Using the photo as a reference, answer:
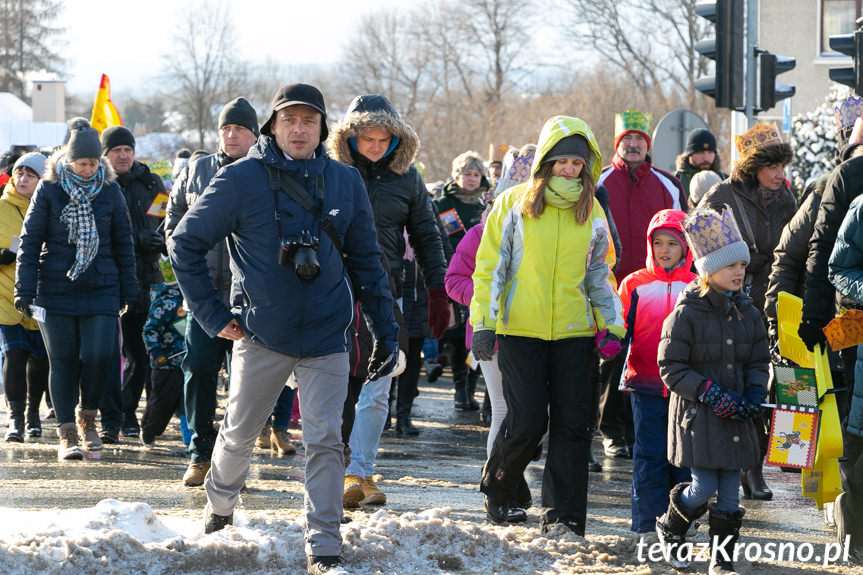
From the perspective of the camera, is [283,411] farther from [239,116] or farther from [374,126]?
[374,126]

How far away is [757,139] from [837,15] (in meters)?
30.2

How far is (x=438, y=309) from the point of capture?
7.49 m

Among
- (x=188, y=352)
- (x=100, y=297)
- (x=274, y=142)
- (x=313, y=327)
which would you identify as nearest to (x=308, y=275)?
(x=313, y=327)

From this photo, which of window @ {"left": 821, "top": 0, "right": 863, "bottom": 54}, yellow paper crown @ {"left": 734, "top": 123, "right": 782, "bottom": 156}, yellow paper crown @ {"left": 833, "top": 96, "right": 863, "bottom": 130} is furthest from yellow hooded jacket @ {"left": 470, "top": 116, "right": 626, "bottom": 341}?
window @ {"left": 821, "top": 0, "right": 863, "bottom": 54}

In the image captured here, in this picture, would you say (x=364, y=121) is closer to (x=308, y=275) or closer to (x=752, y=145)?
(x=308, y=275)

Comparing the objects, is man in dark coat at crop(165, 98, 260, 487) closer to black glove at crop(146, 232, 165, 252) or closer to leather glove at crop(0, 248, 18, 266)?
black glove at crop(146, 232, 165, 252)

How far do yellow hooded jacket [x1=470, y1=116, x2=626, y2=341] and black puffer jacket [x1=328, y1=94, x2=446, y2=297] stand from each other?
89 centimetres

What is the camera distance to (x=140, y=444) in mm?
9648

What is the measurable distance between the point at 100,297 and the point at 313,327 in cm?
382

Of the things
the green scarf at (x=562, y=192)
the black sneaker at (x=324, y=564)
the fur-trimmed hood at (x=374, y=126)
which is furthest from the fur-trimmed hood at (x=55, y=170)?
the black sneaker at (x=324, y=564)

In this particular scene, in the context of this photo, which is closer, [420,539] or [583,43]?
[420,539]

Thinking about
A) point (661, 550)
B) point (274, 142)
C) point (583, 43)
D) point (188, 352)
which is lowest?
point (661, 550)

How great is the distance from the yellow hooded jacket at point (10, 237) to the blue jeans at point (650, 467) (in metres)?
5.11

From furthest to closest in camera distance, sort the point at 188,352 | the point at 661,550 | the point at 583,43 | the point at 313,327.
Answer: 1. the point at 583,43
2. the point at 188,352
3. the point at 661,550
4. the point at 313,327
